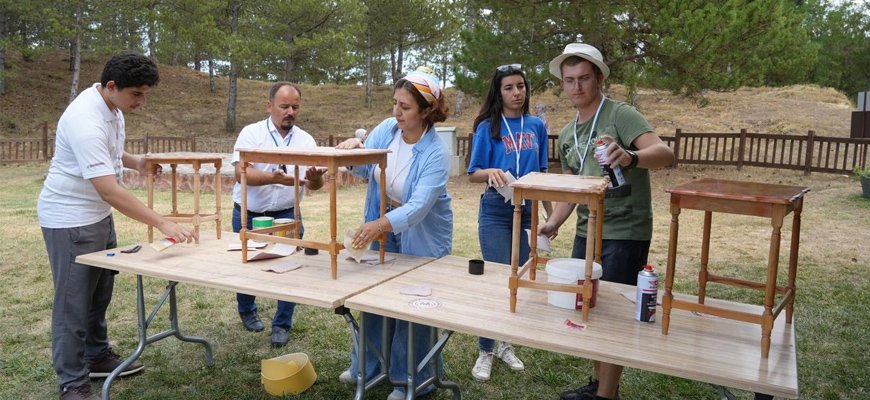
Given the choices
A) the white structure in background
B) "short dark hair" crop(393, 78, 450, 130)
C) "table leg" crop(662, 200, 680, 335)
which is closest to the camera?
"table leg" crop(662, 200, 680, 335)

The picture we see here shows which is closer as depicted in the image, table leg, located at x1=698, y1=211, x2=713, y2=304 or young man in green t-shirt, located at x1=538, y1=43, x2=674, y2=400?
table leg, located at x1=698, y1=211, x2=713, y2=304

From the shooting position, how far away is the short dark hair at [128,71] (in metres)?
2.79

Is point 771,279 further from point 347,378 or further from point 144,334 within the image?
point 144,334

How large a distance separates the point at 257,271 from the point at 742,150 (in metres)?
13.3

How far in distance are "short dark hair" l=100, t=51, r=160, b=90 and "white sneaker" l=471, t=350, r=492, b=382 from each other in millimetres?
2279

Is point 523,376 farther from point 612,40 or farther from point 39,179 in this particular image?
point 39,179

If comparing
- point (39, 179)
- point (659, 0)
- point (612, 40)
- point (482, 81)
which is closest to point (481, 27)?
point (482, 81)

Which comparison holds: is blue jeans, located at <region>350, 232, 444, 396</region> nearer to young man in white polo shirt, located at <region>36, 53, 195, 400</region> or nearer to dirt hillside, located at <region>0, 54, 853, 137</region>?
young man in white polo shirt, located at <region>36, 53, 195, 400</region>

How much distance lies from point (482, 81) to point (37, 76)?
826 inches

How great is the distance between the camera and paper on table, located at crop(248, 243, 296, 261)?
9.73 ft

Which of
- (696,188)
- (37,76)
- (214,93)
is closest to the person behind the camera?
(696,188)

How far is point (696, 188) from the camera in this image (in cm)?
194

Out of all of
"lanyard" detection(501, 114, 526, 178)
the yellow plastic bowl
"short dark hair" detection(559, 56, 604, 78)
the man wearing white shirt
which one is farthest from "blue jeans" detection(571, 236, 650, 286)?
the man wearing white shirt

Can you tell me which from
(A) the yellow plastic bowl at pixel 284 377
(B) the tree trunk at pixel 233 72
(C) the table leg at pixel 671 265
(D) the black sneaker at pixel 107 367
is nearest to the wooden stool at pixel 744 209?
(C) the table leg at pixel 671 265
